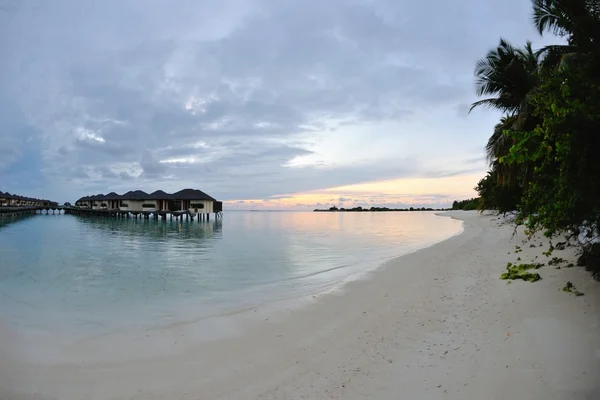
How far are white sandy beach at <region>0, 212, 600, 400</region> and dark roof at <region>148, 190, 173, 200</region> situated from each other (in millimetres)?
61305

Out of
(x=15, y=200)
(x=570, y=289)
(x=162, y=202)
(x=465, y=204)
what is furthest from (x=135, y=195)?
(x=465, y=204)

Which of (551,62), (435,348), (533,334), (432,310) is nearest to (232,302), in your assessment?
(432,310)

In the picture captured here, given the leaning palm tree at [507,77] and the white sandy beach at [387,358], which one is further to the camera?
the leaning palm tree at [507,77]

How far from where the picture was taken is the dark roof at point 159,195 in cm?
6562

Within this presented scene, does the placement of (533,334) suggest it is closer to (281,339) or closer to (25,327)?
(281,339)

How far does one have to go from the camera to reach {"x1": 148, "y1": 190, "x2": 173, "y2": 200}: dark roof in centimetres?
6562

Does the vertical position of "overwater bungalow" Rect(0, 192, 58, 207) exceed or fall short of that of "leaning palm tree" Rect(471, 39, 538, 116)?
it falls short

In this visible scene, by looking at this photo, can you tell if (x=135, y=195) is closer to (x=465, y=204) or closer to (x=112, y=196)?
(x=112, y=196)

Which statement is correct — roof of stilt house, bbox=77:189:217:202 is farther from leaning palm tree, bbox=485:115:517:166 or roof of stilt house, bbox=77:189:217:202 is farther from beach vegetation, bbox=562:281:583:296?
beach vegetation, bbox=562:281:583:296

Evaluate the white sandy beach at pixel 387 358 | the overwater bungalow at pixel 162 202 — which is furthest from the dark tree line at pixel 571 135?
the overwater bungalow at pixel 162 202

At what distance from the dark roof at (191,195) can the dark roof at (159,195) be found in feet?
5.19

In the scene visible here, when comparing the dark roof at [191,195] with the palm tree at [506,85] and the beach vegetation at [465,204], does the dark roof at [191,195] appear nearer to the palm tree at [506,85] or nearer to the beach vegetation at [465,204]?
the palm tree at [506,85]

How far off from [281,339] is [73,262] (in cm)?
1604

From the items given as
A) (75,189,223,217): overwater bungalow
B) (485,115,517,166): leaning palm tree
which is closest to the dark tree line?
(485,115,517,166): leaning palm tree
